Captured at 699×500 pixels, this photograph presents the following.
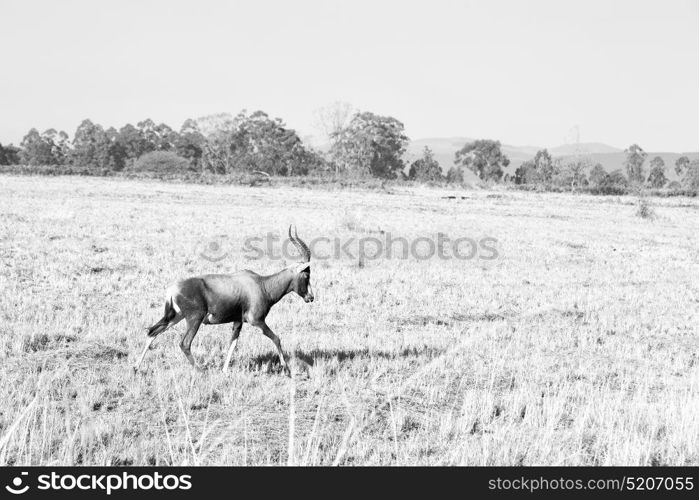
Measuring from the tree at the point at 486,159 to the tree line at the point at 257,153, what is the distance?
7251 mm

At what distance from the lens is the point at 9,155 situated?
352ft

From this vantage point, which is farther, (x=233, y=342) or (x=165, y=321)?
(x=233, y=342)

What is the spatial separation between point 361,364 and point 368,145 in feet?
329

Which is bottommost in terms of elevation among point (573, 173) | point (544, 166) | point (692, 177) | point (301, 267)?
point (301, 267)

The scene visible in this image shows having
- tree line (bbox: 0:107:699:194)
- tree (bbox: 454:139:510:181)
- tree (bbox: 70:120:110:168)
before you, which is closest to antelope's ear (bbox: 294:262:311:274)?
tree line (bbox: 0:107:699:194)

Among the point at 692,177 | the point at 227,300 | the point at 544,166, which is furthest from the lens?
the point at 544,166

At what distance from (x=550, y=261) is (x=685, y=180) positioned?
323ft

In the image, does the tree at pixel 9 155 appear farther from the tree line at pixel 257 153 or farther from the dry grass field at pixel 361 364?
the dry grass field at pixel 361 364

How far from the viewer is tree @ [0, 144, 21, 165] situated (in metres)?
105

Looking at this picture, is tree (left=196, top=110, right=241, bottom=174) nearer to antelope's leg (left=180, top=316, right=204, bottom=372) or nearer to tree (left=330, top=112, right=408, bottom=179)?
tree (left=330, top=112, right=408, bottom=179)

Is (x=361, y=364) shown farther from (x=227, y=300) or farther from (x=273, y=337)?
(x=227, y=300)

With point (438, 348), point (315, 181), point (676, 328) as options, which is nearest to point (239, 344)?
point (438, 348)

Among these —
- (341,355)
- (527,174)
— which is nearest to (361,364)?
(341,355)

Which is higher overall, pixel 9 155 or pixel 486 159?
pixel 486 159
